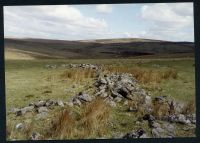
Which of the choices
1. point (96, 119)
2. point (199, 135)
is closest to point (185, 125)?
point (199, 135)

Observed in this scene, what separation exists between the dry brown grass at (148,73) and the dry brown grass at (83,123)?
576mm

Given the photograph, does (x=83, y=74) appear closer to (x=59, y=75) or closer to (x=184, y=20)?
(x=59, y=75)

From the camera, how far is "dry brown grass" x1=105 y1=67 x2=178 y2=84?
688 centimetres

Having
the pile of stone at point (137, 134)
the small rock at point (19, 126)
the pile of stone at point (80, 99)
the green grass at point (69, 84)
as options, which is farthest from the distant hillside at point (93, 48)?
the pile of stone at point (137, 134)

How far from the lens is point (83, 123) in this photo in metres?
6.69

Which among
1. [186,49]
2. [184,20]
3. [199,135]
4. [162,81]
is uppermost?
[184,20]

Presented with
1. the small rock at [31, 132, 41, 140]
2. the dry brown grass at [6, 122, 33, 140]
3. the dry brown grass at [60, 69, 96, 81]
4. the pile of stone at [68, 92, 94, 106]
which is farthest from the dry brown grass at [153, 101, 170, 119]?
the dry brown grass at [6, 122, 33, 140]

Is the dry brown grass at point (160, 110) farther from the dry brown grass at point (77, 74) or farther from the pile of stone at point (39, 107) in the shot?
the pile of stone at point (39, 107)

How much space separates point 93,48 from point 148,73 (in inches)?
35.4

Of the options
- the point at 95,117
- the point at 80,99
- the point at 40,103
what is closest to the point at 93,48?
the point at 80,99

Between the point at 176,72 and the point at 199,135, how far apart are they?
991 millimetres

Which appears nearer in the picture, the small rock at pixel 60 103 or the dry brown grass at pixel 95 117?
the dry brown grass at pixel 95 117

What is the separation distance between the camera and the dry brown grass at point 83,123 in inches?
260

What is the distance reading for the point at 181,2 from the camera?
6.53 metres
